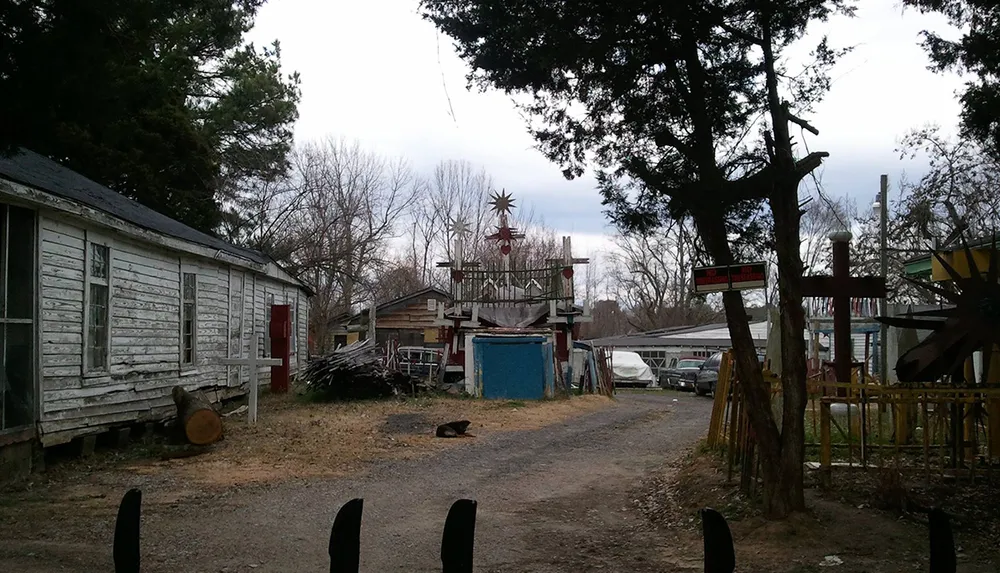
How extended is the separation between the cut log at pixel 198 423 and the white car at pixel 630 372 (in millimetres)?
27217

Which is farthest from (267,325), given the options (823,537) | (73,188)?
(823,537)

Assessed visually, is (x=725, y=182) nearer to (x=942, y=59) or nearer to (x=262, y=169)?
(x=942, y=59)

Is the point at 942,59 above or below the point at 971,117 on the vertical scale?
above

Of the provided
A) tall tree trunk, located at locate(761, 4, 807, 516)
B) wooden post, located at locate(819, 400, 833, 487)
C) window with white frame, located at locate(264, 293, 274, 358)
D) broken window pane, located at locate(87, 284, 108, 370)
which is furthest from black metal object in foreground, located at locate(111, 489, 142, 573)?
window with white frame, located at locate(264, 293, 274, 358)

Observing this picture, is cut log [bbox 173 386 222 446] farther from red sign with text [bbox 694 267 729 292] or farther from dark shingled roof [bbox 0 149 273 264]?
red sign with text [bbox 694 267 729 292]

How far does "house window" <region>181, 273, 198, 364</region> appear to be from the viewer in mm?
16891

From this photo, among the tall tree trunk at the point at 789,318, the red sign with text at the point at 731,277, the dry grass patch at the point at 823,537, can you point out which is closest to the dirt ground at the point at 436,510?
the dry grass patch at the point at 823,537

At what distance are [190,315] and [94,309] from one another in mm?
4100

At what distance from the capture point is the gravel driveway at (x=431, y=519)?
7113 mm

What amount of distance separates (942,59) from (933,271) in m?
4.54

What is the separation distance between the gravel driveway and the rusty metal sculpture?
3.28m

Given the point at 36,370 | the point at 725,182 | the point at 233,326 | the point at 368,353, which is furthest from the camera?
the point at 368,353

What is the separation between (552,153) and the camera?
30.9ft

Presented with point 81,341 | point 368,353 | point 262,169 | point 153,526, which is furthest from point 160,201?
point 153,526
